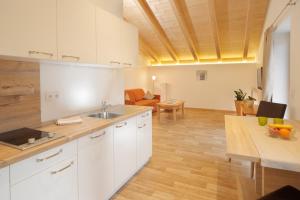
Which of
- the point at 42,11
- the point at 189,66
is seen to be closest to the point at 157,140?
the point at 42,11

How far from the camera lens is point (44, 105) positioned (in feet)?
6.21

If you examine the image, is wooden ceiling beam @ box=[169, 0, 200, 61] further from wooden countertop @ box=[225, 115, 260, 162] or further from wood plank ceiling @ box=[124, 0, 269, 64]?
wooden countertop @ box=[225, 115, 260, 162]

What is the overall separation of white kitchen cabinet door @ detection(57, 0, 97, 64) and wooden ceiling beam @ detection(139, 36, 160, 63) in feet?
17.1

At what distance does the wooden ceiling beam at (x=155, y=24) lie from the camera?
193 inches

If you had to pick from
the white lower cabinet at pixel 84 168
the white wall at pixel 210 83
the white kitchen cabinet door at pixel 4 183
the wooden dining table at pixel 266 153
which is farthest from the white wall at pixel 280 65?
the white kitchen cabinet door at pixel 4 183

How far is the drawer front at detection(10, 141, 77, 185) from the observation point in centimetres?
108

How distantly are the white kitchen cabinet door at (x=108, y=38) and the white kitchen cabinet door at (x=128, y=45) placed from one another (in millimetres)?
95

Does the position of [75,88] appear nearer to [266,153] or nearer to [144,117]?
[144,117]

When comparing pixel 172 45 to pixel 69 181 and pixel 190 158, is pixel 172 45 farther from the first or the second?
pixel 69 181

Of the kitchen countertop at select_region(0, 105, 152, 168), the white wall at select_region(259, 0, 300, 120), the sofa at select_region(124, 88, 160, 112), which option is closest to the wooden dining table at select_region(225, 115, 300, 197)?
the white wall at select_region(259, 0, 300, 120)

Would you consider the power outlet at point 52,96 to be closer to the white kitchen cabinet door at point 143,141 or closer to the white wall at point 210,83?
the white kitchen cabinet door at point 143,141

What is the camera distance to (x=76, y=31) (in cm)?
177

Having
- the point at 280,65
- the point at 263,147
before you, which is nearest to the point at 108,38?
the point at 263,147

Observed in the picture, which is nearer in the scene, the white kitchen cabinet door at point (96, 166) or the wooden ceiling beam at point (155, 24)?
the white kitchen cabinet door at point (96, 166)
